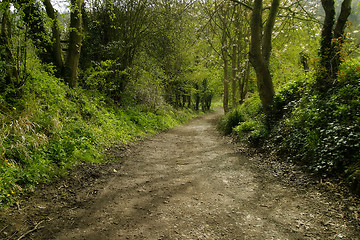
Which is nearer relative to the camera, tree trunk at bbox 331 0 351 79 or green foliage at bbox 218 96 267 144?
tree trunk at bbox 331 0 351 79

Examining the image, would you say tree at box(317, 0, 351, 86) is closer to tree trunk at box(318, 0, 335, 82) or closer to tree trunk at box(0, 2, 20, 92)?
tree trunk at box(318, 0, 335, 82)

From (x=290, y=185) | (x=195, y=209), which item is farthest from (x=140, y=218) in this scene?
(x=290, y=185)

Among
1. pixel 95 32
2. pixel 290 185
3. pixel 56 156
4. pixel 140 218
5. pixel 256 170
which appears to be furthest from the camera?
pixel 95 32

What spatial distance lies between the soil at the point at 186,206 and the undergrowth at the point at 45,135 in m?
0.32

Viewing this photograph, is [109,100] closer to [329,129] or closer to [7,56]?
[7,56]

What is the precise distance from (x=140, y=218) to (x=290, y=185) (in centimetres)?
319

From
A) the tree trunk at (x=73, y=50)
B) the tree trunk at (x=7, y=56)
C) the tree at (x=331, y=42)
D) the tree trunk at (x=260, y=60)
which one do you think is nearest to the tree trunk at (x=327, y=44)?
the tree at (x=331, y=42)

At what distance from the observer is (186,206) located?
369cm

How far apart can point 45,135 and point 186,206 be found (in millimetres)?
3766

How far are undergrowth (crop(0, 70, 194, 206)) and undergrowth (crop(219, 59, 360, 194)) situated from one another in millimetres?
5380

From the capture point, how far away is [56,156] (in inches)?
189

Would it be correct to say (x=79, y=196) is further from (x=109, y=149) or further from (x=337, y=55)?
(x=337, y=55)

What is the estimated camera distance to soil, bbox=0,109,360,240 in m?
2.95

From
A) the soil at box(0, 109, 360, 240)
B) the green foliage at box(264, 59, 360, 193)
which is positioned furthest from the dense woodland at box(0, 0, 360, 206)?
the soil at box(0, 109, 360, 240)
